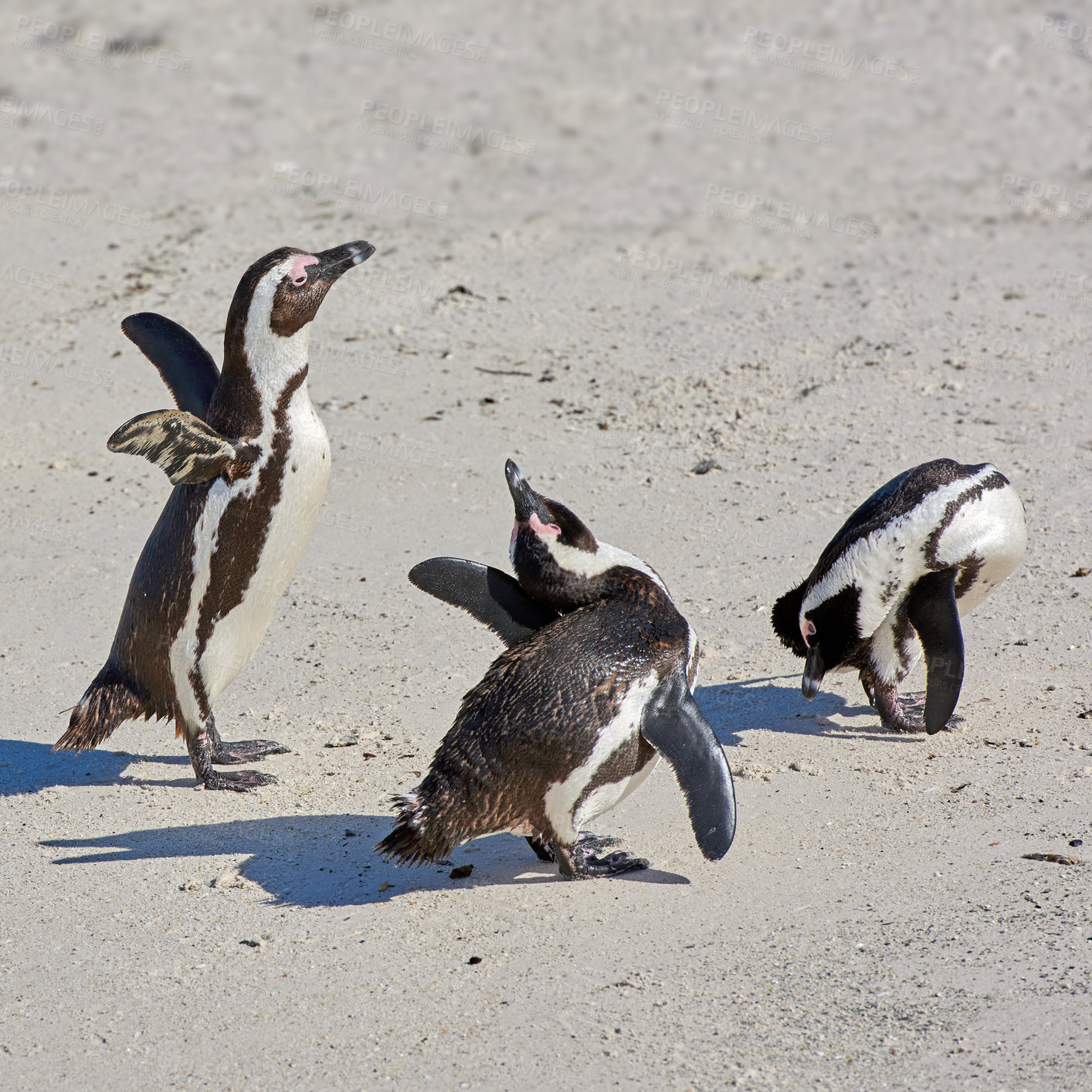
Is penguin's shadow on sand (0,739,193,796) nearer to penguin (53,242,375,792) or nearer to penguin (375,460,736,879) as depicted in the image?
penguin (53,242,375,792)

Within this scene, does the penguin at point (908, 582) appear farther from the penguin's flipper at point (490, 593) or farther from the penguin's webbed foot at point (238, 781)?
the penguin's webbed foot at point (238, 781)

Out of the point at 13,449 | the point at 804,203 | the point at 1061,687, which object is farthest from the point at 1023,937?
the point at 804,203

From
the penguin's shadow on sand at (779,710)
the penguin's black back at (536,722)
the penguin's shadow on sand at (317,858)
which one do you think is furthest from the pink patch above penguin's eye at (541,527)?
the penguin's shadow on sand at (779,710)

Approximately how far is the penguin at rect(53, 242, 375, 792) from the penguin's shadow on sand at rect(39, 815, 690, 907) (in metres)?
0.29

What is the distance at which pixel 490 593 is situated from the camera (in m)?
3.48

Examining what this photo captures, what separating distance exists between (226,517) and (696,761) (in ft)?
4.92

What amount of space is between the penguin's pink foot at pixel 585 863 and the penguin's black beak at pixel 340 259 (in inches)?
66.4

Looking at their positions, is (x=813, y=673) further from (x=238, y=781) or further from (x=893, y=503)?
(x=238, y=781)

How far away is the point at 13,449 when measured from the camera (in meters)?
6.25

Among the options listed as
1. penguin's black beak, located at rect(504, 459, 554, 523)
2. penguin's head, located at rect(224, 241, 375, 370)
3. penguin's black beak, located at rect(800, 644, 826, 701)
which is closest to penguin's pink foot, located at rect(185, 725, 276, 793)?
penguin's head, located at rect(224, 241, 375, 370)

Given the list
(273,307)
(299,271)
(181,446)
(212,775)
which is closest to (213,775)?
(212,775)

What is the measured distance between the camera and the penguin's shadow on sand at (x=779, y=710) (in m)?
4.14

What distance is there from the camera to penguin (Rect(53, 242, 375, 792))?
12.0 ft

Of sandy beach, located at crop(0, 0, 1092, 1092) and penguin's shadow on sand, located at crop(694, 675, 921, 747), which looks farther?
Answer: penguin's shadow on sand, located at crop(694, 675, 921, 747)
